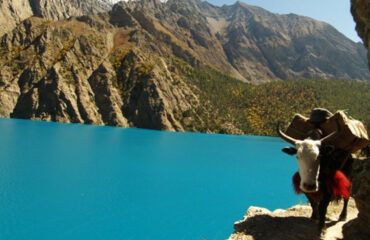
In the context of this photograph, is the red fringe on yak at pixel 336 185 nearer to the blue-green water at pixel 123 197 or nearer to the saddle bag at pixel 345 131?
the saddle bag at pixel 345 131

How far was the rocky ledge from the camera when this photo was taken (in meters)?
9.51

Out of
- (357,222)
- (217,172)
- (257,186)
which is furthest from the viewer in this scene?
(217,172)

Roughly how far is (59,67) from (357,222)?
6519 inches

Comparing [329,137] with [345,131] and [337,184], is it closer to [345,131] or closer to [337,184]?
[345,131]

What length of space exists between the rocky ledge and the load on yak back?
1.88ft

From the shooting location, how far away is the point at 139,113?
16262 cm

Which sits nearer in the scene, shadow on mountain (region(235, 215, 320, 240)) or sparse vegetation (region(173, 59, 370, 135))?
shadow on mountain (region(235, 215, 320, 240))

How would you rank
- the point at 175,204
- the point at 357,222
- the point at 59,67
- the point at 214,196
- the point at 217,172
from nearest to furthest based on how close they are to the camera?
the point at 357,222 < the point at 175,204 < the point at 214,196 < the point at 217,172 < the point at 59,67

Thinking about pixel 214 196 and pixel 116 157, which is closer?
pixel 214 196

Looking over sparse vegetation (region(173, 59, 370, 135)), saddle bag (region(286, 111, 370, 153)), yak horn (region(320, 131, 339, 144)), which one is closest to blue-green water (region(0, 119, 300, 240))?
saddle bag (region(286, 111, 370, 153))

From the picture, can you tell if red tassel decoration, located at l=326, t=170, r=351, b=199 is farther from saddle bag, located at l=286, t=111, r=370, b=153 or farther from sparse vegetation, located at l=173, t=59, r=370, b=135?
sparse vegetation, located at l=173, t=59, r=370, b=135

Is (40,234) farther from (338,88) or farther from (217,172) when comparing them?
(338,88)

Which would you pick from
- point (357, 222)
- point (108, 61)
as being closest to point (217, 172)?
point (357, 222)

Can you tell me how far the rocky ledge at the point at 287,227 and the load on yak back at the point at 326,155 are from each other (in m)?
0.57
